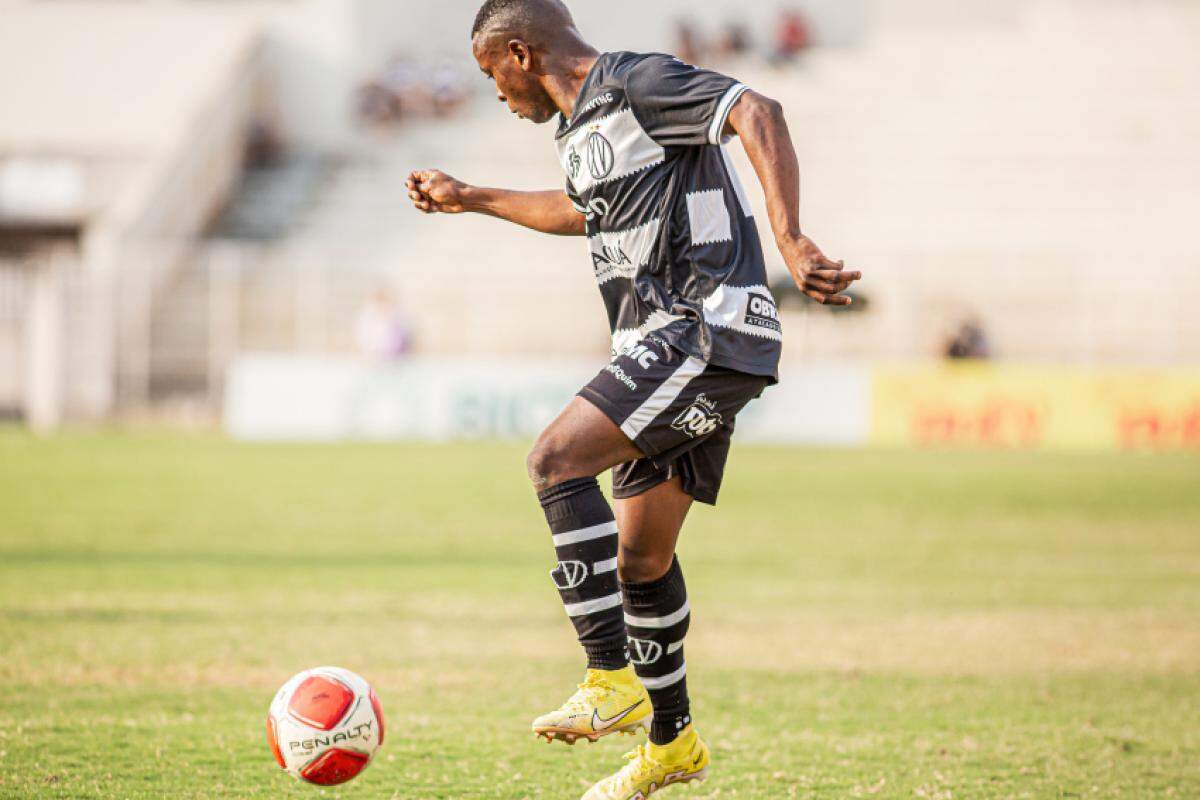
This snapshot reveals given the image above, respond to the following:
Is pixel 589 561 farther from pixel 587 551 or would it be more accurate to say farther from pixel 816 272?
pixel 816 272

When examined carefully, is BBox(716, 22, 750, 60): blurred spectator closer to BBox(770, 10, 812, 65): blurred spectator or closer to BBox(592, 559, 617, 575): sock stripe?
BBox(770, 10, 812, 65): blurred spectator

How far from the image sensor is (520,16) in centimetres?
511

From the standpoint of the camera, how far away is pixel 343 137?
128ft

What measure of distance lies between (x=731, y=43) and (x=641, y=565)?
36.4 m

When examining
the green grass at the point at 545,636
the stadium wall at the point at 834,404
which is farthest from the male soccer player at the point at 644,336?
the stadium wall at the point at 834,404

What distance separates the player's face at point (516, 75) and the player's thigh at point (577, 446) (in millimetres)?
987

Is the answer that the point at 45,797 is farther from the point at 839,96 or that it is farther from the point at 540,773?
the point at 839,96

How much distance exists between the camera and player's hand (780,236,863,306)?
14.6 ft

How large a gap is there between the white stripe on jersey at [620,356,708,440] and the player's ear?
3.62 feet

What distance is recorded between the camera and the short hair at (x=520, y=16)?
201 inches

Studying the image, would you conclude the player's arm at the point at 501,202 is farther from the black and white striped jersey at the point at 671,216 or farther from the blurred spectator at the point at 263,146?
the blurred spectator at the point at 263,146

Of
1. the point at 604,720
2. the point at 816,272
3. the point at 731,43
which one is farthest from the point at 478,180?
the point at 816,272

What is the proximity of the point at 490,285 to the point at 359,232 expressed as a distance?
7037 millimetres

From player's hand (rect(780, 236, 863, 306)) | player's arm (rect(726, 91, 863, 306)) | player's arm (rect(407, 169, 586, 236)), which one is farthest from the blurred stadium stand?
player's hand (rect(780, 236, 863, 306))
